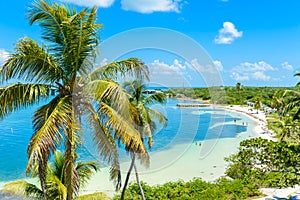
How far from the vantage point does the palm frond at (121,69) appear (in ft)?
16.4

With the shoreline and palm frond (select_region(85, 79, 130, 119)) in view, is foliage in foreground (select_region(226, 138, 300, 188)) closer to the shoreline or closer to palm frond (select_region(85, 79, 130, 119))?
the shoreline

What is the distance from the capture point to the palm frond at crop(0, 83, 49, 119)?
432cm

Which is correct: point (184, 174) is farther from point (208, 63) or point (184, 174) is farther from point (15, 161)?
point (15, 161)

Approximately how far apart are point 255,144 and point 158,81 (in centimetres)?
428

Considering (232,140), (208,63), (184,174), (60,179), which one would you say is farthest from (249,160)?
(232,140)

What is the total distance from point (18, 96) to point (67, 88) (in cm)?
79

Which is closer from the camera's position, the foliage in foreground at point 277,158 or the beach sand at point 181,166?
the foliage in foreground at point 277,158

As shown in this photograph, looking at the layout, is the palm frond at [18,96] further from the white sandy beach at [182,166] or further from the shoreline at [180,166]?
the shoreline at [180,166]

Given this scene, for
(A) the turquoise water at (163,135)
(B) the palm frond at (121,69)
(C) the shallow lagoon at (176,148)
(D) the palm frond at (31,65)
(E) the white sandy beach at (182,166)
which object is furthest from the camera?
(C) the shallow lagoon at (176,148)

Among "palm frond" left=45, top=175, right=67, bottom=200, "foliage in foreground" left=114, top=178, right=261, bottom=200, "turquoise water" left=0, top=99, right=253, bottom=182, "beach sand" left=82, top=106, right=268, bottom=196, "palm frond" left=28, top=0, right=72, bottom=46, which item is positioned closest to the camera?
"palm frond" left=28, top=0, right=72, bottom=46

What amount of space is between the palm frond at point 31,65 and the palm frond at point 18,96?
15cm

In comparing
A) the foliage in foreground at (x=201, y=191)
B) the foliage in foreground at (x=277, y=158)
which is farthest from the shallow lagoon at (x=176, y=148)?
the foliage in foreground at (x=277, y=158)

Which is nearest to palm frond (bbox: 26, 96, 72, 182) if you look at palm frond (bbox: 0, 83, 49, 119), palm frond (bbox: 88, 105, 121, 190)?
palm frond (bbox: 0, 83, 49, 119)

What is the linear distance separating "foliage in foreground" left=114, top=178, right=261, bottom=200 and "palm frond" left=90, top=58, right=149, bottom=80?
8.00 metres
